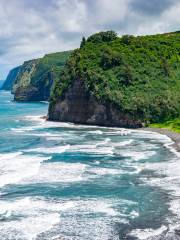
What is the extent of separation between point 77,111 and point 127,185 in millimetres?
68470

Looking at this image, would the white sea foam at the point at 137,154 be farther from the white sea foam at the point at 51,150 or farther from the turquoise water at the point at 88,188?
the white sea foam at the point at 51,150

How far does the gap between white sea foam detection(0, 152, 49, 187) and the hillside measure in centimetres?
4304

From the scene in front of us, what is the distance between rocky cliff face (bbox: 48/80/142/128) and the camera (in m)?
113

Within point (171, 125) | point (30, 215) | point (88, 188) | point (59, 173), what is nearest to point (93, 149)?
point (59, 173)

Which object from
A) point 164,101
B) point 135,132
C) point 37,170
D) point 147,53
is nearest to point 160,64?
point 147,53

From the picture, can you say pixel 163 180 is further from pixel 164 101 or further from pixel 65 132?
pixel 164 101

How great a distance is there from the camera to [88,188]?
5334cm

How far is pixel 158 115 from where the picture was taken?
372 ft

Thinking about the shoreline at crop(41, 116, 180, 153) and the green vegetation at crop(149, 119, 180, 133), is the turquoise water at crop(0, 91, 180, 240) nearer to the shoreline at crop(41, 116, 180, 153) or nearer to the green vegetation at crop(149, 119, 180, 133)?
the shoreline at crop(41, 116, 180, 153)

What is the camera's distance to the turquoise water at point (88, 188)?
4047cm

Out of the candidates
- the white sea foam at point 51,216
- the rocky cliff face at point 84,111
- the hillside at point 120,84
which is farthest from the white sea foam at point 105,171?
the hillside at point 120,84

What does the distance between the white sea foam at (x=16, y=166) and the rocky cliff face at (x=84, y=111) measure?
4088cm

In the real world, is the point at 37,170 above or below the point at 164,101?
below

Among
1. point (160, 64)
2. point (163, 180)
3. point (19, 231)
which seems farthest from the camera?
point (160, 64)
